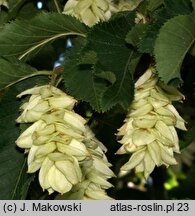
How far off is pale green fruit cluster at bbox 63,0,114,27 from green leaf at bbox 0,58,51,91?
34 cm

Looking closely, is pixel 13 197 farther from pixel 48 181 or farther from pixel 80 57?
pixel 80 57

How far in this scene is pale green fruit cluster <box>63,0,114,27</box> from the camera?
8.01 feet

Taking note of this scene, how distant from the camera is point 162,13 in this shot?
1.93 m

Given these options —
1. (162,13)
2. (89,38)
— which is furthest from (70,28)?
(162,13)

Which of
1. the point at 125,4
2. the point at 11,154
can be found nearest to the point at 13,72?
the point at 11,154

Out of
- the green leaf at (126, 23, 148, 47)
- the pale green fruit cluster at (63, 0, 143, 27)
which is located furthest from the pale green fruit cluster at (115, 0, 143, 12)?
the green leaf at (126, 23, 148, 47)

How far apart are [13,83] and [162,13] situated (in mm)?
635

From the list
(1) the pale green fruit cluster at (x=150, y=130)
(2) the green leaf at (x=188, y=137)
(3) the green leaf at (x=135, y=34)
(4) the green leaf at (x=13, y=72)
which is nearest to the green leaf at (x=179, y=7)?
(3) the green leaf at (x=135, y=34)

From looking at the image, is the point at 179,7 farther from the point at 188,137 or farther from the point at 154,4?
the point at 188,137

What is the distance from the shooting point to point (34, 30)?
87.3 inches

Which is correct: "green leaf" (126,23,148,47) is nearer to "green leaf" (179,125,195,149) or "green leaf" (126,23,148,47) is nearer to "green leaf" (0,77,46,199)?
"green leaf" (0,77,46,199)

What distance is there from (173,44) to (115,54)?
25 cm

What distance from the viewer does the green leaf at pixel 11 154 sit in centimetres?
213

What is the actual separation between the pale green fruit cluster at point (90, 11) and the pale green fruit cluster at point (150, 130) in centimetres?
56
